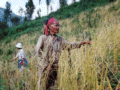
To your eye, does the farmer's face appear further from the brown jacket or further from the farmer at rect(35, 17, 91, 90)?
the brown jacket

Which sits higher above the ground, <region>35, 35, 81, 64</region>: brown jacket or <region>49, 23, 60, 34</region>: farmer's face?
<region>49, 23, 60, 34</region>: farmer's face

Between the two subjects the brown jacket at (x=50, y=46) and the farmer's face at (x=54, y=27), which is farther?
the farmer's face at (x=54, y=27)

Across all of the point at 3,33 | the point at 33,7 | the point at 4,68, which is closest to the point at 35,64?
the point at 4,68

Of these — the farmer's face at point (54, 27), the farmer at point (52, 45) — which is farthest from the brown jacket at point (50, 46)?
the farmer's face at point (54, 27)

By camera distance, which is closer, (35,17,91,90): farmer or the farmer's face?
(35,17,91,90): farmer

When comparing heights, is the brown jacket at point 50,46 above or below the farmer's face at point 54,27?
below

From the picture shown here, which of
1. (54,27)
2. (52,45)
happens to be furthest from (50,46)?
(54,27)

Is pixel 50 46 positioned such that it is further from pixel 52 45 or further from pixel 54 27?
pixel 54 27

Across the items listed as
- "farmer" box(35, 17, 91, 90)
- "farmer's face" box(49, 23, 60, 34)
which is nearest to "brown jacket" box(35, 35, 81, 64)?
"farmer" box(35, 17, 91, 90)

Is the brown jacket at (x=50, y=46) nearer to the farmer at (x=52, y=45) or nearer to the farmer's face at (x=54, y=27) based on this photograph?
the farmer at (x=52, y=45)

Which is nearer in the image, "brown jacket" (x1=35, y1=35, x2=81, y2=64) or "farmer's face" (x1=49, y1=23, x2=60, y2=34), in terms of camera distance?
"brown jacket" (x1=35, y1=35, x2=81, y2=64)

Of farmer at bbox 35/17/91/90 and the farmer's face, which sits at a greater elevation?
the farmer's face

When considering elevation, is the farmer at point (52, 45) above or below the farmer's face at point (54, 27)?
below

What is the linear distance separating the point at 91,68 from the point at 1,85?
1521 millimetres
